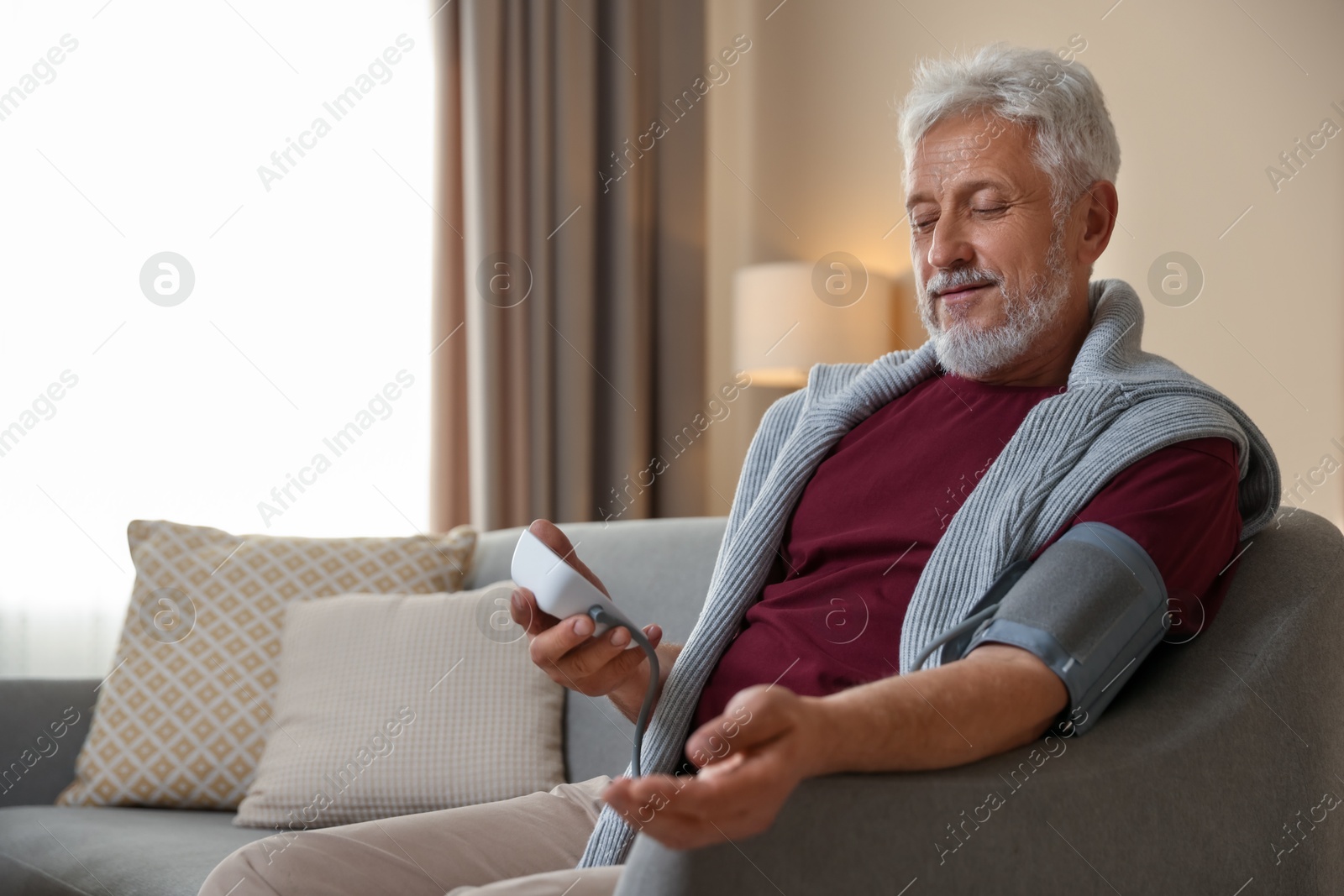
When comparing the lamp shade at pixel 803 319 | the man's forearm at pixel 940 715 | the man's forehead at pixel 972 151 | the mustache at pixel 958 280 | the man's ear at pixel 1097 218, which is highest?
the man's forehead at pixel 972 151

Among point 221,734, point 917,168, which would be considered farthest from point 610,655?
point 221,734

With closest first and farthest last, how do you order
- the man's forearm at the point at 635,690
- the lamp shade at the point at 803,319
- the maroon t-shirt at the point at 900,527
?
the maroon t-shirt at the point at 900,527, the man's forearm at the point at 635,690, the lamp shade at the point at 803,319

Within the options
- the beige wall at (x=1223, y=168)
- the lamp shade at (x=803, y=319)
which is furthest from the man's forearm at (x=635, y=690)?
the beige wall at (x=1223, y=168)

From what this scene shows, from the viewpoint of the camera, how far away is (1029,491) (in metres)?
1.05

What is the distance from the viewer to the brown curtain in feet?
8.98

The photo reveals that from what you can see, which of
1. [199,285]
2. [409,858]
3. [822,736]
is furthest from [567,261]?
[822,736]

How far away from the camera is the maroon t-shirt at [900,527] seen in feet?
3.16

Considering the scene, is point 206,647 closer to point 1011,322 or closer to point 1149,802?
point 1011,322

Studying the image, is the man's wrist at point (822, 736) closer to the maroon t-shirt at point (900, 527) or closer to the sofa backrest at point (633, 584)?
the maroon t-shirt at point (900, 527)

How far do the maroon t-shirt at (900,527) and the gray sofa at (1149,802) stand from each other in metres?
0.05

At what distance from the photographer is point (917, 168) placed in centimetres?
131

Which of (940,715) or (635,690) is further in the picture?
(635,690)

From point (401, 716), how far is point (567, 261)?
4.93 ft

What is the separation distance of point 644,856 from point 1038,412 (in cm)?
63
